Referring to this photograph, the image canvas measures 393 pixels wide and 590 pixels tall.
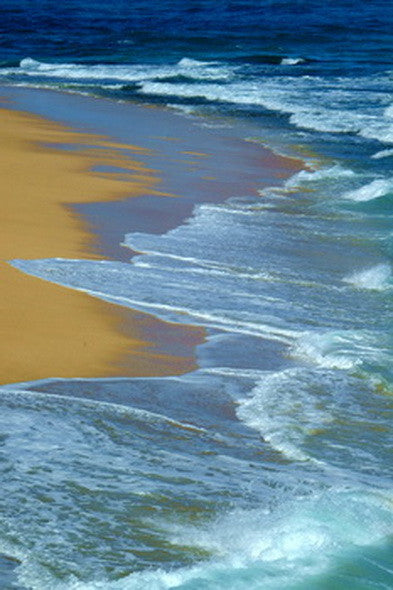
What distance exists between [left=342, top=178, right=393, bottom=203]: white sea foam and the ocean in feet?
0.13

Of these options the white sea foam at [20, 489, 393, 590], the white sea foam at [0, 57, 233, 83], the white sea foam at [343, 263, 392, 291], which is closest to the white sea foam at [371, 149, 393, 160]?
the white sea foam at [343, 263, 392, 291]

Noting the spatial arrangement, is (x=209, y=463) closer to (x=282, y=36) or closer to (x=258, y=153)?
(x=258, y=153)

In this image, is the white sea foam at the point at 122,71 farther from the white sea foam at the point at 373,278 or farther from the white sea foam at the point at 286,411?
the white sea foam at the point at 286,411

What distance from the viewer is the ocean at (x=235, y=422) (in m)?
4.00

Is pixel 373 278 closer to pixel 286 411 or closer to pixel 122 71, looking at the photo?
pixel 286 411

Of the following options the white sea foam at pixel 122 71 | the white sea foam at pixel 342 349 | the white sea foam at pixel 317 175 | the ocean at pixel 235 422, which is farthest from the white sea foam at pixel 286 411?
the white sea foam at pixel 122 71

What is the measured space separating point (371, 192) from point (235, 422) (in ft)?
24.0

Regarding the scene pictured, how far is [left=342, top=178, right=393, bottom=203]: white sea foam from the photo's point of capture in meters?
12.2

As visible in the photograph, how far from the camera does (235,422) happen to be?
17.9 feet

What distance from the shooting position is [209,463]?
16.1 ft

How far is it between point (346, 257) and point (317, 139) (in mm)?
8888

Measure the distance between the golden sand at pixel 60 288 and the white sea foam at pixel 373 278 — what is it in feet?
6.38

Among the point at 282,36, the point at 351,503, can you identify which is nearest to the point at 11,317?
the point at 351,503

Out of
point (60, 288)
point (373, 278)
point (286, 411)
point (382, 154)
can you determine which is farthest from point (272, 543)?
point (382, 154)
